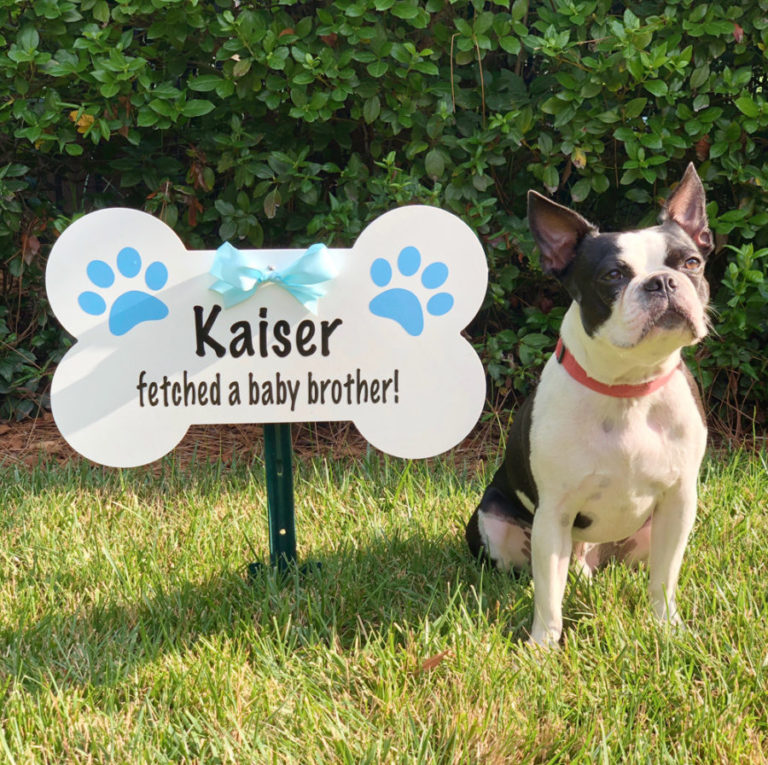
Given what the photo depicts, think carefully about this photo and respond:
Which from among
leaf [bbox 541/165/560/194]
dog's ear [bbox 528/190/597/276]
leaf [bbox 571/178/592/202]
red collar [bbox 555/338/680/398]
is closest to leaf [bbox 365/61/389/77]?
leaf [bbox 541/165/560/194]

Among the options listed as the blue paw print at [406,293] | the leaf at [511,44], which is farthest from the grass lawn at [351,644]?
the leaf at [511,44]

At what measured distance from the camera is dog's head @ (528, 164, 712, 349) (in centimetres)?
212

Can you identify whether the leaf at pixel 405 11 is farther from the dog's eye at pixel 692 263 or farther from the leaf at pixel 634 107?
the dog's eye at pixel 692 263

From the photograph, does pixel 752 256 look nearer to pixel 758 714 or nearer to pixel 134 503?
pixel 758 714

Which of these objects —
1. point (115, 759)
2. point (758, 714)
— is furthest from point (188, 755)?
point (758, 714)

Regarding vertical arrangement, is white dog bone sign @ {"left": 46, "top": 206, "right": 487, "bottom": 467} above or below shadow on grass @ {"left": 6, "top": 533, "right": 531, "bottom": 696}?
above

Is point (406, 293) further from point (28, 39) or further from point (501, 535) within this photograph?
point (28, 39)

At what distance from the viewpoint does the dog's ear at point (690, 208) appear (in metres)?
2.38

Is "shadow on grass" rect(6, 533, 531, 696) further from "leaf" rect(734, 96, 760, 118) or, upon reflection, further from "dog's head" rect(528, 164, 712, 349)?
"leaf" rect(734, 96, 760, 118)

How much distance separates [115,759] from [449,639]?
893mm

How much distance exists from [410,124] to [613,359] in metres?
1.78

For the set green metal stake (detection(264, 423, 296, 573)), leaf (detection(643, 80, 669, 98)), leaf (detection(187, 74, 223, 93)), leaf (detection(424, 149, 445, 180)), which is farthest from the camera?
leaf (detection(424, 149, 445, 180))

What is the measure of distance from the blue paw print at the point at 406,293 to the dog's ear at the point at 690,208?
63cm

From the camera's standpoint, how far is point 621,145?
3.94m
